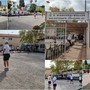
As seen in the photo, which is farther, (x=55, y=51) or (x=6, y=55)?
(x=55, y=51)

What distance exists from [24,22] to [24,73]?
0.69 meters

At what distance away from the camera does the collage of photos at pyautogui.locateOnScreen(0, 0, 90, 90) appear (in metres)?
4.61

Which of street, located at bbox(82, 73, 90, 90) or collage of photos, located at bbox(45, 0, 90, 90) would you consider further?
street, located at bbox(82, 73, 90, 90)

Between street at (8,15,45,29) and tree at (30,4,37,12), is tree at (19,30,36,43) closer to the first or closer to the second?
street at (8,15,45,29)

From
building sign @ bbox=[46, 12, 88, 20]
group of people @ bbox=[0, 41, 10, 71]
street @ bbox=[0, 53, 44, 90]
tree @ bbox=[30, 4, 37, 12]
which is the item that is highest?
tree @ bbox=[30, 4, 37, 12]

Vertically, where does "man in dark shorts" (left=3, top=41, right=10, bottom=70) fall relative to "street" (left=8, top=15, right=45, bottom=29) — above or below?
below

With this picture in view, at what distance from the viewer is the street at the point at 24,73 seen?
460 centimetres

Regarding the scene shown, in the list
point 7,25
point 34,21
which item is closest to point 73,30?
point 34,21

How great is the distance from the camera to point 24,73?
462 cm

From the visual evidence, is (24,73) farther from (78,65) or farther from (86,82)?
(86,82)

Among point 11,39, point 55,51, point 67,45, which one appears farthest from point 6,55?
point 67,45

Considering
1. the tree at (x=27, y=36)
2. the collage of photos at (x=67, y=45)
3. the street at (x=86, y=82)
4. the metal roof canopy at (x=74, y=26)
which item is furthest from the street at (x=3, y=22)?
the street at (x=86, y=82)

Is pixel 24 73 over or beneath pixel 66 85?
over

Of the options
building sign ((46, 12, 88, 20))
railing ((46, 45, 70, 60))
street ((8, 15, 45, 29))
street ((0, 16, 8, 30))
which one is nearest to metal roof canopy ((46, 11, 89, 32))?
building sign ((46, 12, 88, 20))
